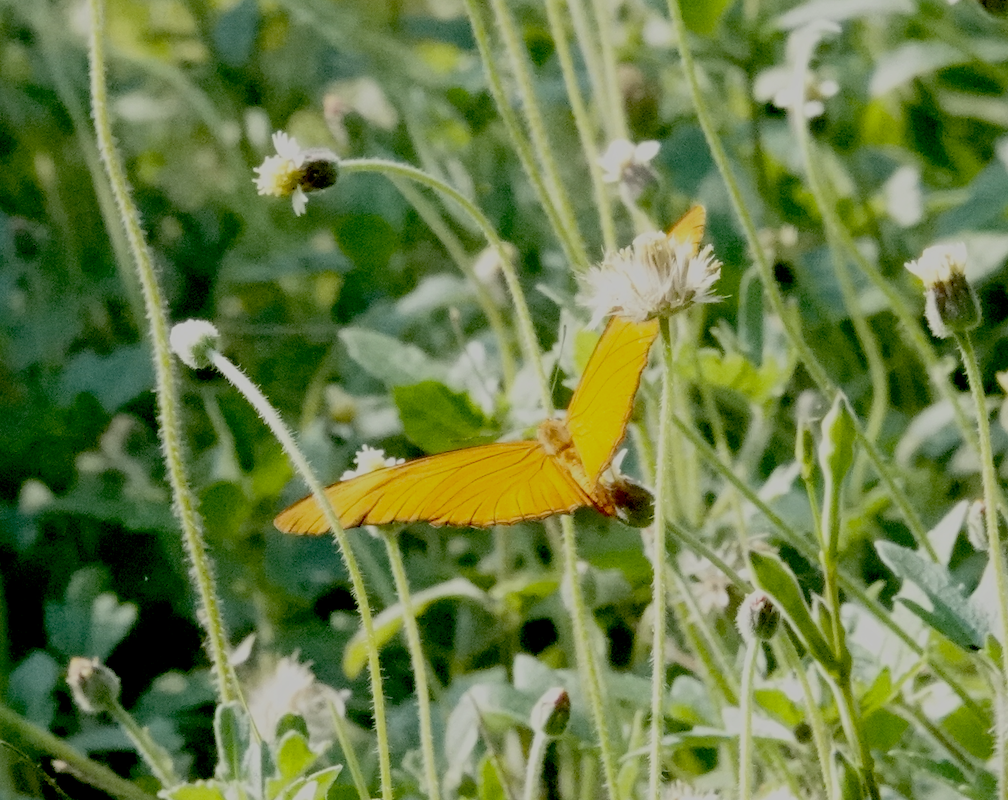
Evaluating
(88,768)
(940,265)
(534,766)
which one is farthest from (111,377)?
(940,265)

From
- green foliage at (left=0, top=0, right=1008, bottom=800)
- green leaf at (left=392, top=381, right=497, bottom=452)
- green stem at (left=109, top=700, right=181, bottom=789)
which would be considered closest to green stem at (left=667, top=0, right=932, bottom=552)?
green foliage at (left=0, top=0, right=1008, bottom=800)

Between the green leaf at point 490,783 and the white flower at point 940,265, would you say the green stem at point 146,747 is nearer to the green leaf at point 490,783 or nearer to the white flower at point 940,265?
the green leaf at point 490,783

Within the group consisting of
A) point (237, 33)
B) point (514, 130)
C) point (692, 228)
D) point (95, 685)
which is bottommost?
point (95, 685)

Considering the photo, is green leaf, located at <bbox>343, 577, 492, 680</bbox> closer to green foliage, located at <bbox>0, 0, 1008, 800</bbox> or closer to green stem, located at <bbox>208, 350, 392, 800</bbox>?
green foliage, located at <bbox>0, 0, 1008, 800</bbox>

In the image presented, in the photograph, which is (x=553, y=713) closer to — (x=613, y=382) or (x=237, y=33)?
(x=613, y=382)

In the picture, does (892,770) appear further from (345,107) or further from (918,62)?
(345,107)

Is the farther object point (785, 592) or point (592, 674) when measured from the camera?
point (592, 674)
